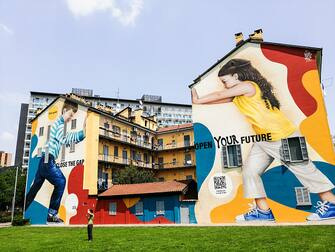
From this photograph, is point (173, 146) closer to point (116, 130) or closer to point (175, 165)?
point (175, 165)

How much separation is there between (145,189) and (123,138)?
12.0 m

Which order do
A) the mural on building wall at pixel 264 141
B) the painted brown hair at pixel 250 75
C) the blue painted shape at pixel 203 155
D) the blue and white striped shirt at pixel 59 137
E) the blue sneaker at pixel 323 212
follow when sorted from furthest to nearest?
the blue and white striped shirt at pixel 59 137
the blue painted shape at pixel 203 155
the painted brown hair at pixel 250 75
the mural on building wall at pixel 264 141
the blue sneaker at pixel 323 212

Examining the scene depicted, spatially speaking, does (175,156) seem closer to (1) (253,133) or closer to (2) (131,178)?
(2) (131,178)

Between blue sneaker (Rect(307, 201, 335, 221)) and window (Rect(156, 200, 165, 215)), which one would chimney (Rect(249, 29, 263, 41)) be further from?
window (Rect(156, 200, 165, 215))

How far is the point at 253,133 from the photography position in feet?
95.5

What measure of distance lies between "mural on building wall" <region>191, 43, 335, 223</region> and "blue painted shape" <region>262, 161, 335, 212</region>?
3.2 inches

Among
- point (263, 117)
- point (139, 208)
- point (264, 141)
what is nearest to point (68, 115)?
point (139, 208)

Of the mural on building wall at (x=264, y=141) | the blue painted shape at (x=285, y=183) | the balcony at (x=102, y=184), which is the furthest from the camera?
the balcony at (x=102, y=184)

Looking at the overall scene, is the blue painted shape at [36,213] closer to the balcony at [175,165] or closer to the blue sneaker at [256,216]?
the balcony at [175,165]

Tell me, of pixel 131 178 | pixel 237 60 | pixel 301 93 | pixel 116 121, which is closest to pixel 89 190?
pixel 131 178

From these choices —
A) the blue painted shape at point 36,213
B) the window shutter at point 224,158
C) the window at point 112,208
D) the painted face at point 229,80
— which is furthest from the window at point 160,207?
the blue painted shape at point 36,213

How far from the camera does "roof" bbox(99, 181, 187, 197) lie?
32281 mm

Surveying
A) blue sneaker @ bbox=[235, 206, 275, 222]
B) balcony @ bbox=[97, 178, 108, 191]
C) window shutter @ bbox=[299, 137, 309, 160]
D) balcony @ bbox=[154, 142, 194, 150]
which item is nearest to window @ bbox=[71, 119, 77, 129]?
balcony @ bbox=[97, 178, 108, 191]

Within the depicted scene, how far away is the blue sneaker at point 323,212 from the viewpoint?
24.5m
